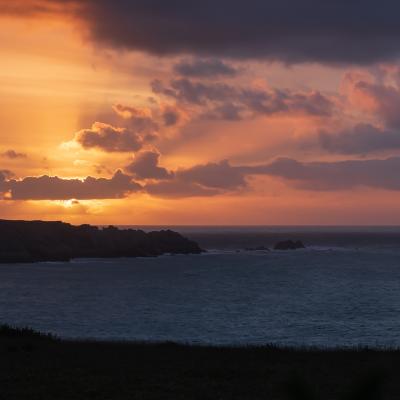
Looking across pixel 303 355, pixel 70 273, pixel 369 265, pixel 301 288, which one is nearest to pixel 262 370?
pixel 303 355

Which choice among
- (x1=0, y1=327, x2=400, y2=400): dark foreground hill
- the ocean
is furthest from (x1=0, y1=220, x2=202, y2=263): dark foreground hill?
(x1=0, y1=327, x2=400, y2=400): dark foreground hill

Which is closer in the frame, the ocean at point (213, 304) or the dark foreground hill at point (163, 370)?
the dark foreground hill at point (163, 370)

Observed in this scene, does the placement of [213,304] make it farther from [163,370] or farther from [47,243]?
[47,243]

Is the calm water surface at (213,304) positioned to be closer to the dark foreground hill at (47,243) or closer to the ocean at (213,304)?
the ocean at (213,304)

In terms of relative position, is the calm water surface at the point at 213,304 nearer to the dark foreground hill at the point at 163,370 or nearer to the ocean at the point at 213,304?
the ocean at the point at 213,304

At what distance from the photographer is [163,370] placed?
846 inches

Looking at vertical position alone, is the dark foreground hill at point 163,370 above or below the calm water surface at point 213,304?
above

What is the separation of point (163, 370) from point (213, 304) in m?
55.0

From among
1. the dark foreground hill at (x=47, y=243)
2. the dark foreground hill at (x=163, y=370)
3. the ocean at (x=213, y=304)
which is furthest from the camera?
the dark foreground hill at (x=47, y=243)

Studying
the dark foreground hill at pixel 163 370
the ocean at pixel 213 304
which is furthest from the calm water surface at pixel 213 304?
the dark foreground hill at pixel 163 370

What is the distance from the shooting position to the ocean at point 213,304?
168 ft

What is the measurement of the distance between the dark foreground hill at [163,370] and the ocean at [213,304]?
1859 cm

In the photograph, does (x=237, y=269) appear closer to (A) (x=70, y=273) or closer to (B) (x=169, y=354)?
(A) (x=70, y=273)

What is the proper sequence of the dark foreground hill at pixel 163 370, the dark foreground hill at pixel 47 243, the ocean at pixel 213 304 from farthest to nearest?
the dark foreground hill at pixel 47 243, the ocean at pixel 213 304, the dark foreground hill at pixel 163 370
